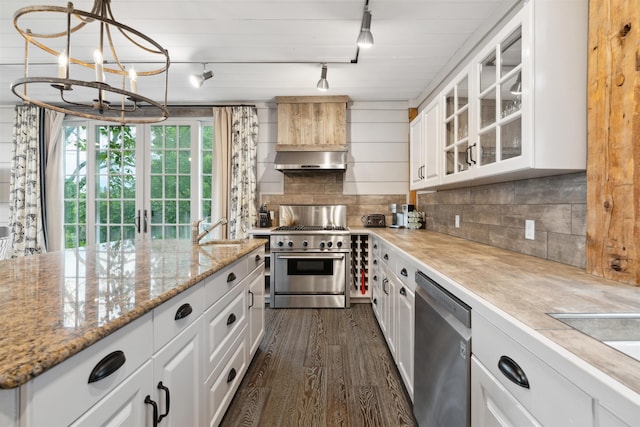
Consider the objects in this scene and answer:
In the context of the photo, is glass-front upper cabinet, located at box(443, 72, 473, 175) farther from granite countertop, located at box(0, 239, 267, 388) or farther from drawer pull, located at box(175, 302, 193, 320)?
drawer pull, located at box(175, 302, 193, 320)

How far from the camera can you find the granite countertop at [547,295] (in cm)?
58

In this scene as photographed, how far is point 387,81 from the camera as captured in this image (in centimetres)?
340

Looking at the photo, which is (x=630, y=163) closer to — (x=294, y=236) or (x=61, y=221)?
(x=294, y=236)

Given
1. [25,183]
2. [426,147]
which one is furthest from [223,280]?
[25,183]

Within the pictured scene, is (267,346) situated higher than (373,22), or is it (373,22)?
(373,22)

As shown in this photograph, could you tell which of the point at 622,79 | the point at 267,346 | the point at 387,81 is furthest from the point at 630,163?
the point at 387,81

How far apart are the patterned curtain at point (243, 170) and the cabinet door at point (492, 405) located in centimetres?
329

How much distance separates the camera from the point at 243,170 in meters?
3.97

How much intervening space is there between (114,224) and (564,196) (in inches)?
193

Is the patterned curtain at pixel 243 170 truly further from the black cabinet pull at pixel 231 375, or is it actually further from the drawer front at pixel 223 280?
the black cabinet pull at pixel 231 375

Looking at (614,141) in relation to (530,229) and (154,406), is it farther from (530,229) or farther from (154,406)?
(154,406)

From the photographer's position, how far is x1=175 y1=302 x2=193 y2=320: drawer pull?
109cm

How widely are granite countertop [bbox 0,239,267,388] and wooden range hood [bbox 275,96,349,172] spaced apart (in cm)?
221

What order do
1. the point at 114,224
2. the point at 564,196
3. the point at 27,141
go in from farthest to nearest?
the point at 114,224, the point at 27,141, the point at 564,196
